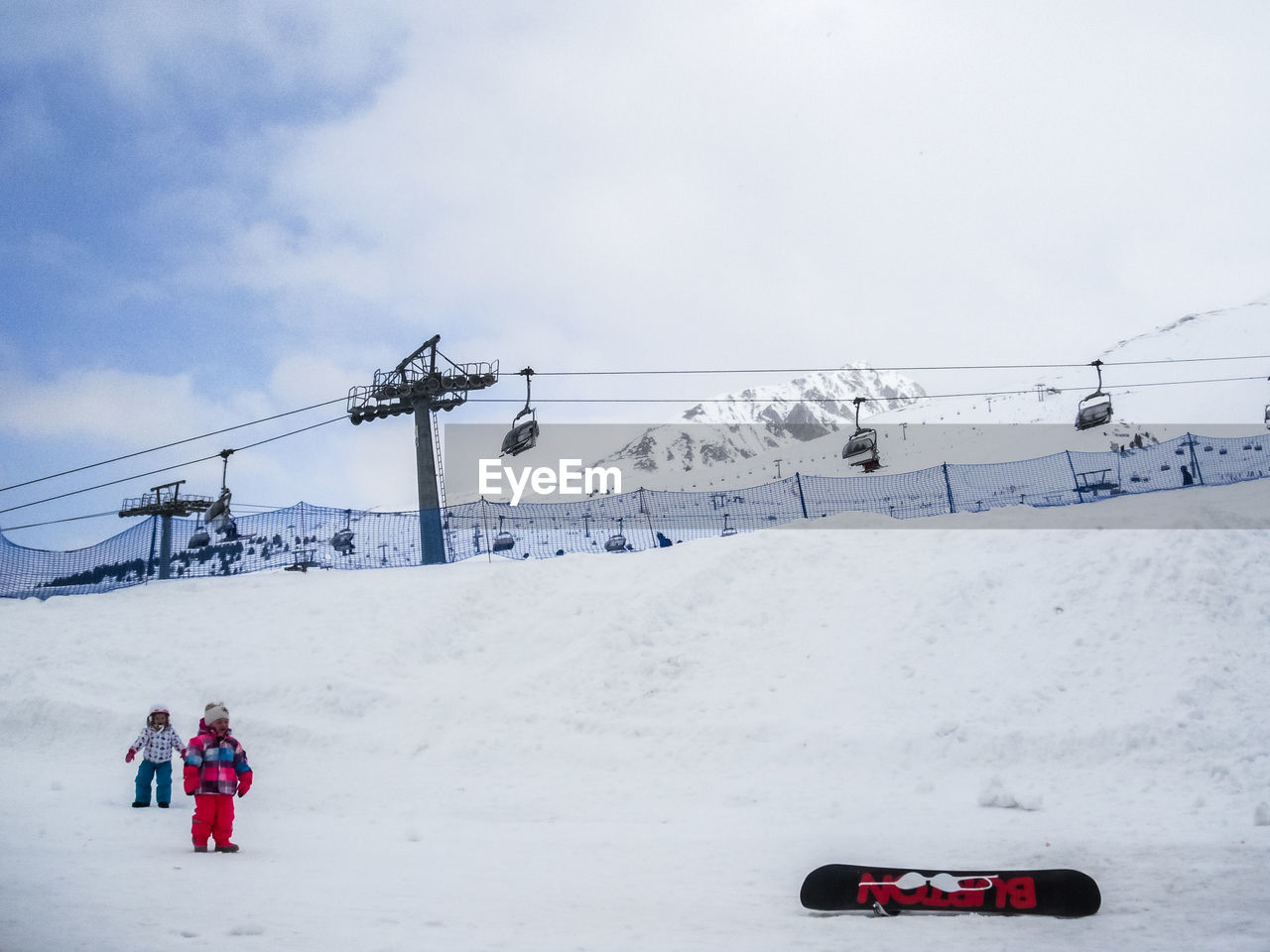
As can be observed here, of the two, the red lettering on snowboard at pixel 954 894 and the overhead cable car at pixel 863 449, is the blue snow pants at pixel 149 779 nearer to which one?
the red lettering on snowboard at pixel 954 894

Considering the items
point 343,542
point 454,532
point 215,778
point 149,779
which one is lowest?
point 149,779

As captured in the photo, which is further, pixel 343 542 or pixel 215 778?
pixel 343 542

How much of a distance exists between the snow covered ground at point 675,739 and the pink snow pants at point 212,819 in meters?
0.18

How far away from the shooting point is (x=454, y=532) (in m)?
24.6

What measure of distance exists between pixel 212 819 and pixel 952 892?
599 cm

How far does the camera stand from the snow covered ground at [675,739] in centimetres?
533

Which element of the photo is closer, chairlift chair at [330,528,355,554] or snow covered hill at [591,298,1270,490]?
chairlift chair at [330,528,355,554]

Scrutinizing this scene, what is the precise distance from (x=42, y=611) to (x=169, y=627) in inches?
135

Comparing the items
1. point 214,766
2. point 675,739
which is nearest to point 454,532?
point 675,739

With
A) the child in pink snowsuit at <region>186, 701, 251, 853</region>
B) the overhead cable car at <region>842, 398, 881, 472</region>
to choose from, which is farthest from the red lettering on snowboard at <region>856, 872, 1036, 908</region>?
Result: the overhead cable car at <region>842, 398, 881, 472</region>

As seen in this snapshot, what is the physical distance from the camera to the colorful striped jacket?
25.0 ft

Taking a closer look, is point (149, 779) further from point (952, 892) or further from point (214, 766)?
point (952, 892)

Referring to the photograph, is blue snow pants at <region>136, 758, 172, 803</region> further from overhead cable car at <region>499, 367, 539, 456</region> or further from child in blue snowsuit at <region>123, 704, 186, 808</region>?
overhead cable car at <region>499, 367, 539, 456</region>

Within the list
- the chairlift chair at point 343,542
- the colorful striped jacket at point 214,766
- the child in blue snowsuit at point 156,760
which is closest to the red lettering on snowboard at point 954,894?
the colorful striped jacket at point 214,766
